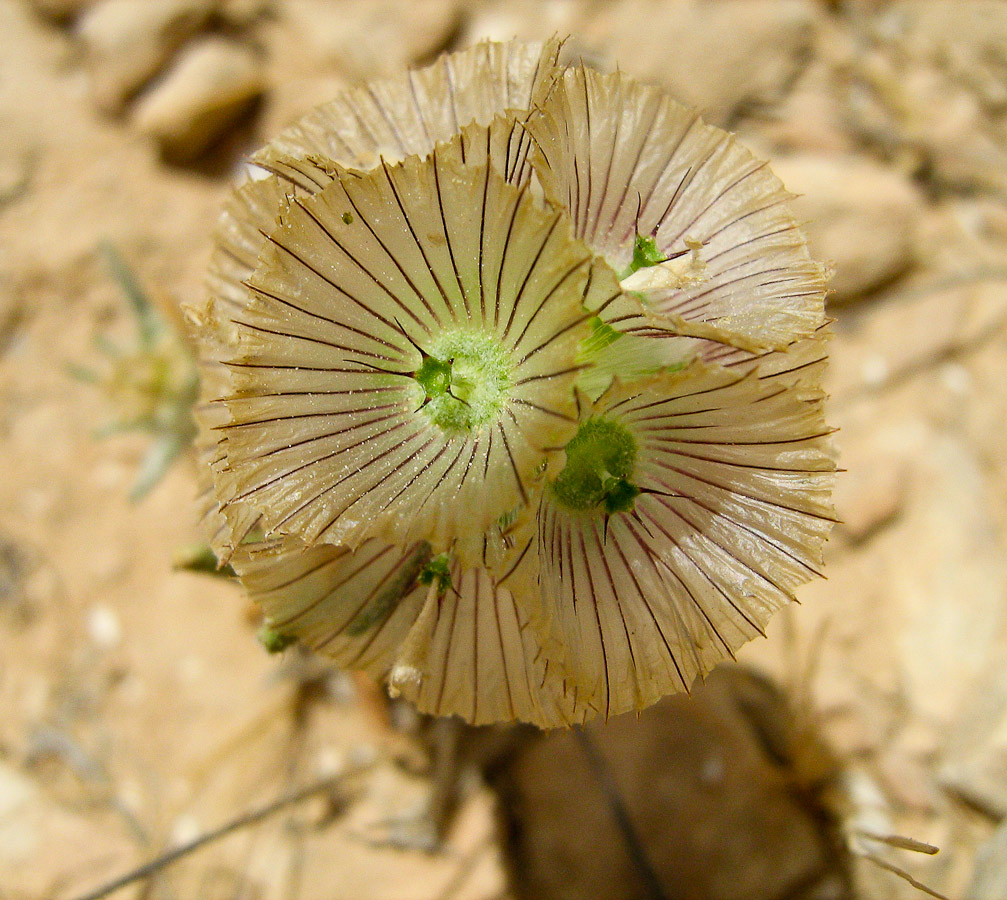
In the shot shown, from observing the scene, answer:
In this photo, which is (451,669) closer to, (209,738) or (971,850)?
(209,738)

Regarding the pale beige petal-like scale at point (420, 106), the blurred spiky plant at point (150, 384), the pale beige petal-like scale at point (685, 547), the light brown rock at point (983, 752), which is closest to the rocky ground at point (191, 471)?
the light brown rock at point (983, 752)

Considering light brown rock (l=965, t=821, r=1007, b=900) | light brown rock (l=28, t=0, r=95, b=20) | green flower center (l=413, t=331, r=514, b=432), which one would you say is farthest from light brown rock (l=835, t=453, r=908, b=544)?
light brown rock (l=28, t=0, r=95, b=20)

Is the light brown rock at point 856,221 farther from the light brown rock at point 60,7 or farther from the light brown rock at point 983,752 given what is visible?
the light brown rock at point 60,7

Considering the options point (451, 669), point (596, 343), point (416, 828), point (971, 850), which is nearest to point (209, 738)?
point (416, 828)

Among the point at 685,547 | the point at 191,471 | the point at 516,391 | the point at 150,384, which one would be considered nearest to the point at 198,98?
the point at 150,384

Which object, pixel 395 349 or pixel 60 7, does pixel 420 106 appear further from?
pixel 60 7

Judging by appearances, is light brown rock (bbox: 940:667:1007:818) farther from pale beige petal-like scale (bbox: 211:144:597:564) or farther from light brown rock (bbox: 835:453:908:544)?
pale beige petal-like scale (bbox: 211:144:597:564)
